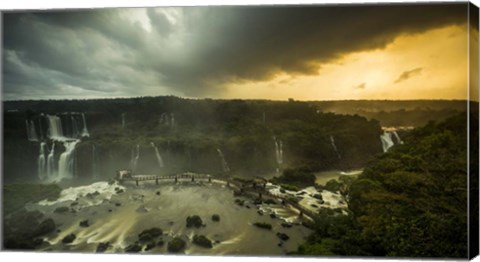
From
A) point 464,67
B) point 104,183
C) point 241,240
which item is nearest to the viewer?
point 464,67

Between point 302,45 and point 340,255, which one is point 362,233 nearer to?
point 340,255

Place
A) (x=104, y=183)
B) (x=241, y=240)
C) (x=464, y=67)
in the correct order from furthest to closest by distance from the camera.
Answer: (x=104, y=183) < (x=241, y=240) < (x=464, y=67)

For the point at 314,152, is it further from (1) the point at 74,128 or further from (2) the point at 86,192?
(1) the point at 74,128

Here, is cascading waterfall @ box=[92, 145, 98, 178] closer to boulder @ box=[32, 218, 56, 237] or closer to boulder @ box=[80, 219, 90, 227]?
boulder @ box=[80, 219, 90, 227]

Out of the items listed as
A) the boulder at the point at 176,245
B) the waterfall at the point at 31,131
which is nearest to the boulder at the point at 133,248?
the boulder at the point at 176,245

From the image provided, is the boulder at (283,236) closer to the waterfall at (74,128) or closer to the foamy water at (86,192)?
the foamy water at (86,192)

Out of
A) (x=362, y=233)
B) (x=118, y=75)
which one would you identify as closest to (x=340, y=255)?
(x=362, y=233)

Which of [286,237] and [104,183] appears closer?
[286,237]

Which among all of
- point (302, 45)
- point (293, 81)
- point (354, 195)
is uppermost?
point (302, 45)
